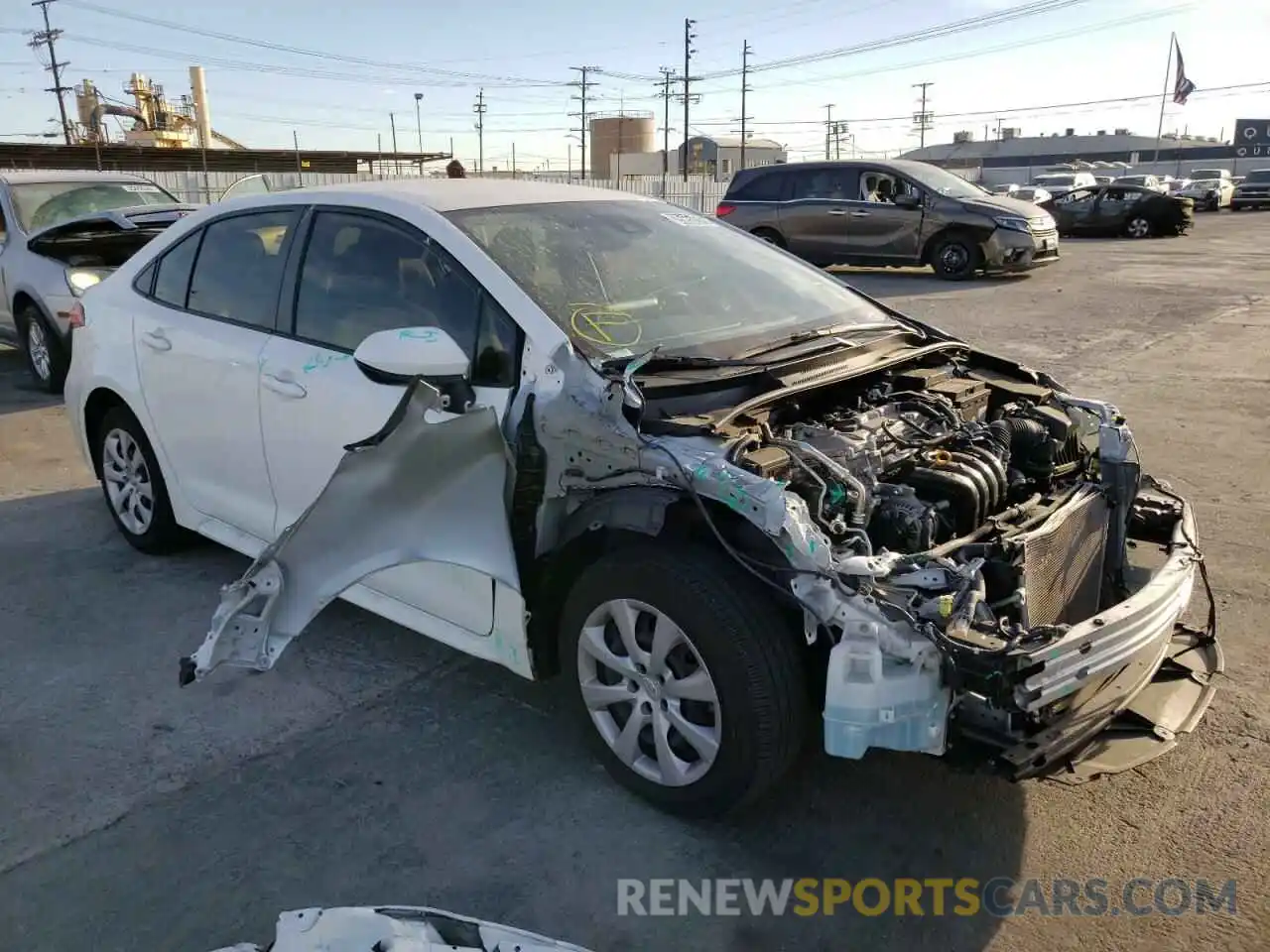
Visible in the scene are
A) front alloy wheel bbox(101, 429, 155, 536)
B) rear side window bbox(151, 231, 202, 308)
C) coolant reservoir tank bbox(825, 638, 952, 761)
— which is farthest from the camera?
front alloy wheel bbox(101, 429, 155, 536)

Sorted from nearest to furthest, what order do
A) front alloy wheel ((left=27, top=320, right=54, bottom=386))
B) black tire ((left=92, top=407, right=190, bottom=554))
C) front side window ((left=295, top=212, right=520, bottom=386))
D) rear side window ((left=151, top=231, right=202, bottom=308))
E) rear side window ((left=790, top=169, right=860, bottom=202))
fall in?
1. front side window ((left=295, top=212, right=520, bottom=386))
2. rear side window ((left=151, top=231, right=202, bottom=308))
3. black tire ((left=92, top=407, right=190, bottom=554))
4. front alloy wheel ((left=27, top=320, right=54, bottom=386))
5. rear side window ((left=790, top=169, right=860, bottom=202))

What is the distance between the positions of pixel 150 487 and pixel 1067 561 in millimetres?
4029

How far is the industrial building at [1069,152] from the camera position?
7594 centimetres

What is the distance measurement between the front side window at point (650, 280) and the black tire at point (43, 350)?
22.3 ft

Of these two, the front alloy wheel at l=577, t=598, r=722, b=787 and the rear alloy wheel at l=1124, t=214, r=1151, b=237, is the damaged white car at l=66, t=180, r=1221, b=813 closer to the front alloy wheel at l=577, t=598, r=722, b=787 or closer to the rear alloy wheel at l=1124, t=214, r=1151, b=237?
the front alloy wheel at l=577, t=598, r=722, b=787

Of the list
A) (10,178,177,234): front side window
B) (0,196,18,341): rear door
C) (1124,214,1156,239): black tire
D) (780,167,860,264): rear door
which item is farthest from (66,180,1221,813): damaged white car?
(1124,214,1156,239): black tire

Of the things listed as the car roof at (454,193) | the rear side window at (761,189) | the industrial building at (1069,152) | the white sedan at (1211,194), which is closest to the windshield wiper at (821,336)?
the car roof at (454,193)

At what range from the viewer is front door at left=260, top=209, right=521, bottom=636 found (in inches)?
129

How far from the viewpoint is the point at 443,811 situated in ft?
10.0

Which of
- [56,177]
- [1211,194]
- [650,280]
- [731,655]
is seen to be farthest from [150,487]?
[1211,194]

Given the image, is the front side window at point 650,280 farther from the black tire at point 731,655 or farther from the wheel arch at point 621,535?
the black tire at point 731,655

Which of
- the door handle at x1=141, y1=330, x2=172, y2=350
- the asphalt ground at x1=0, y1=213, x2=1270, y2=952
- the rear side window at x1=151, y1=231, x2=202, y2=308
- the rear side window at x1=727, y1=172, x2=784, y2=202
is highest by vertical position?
the rear side window at x1=727, y1=172, x2=784, y2=202

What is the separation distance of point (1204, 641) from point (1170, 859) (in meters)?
0.86

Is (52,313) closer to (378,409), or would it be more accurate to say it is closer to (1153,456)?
(378,409)
